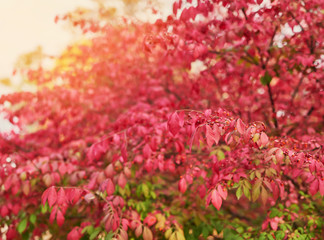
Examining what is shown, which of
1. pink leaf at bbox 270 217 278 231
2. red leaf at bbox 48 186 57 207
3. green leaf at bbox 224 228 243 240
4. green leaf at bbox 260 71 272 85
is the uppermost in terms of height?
green leaf at bbox 260 71 272 85

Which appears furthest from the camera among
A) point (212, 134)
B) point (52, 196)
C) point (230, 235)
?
point (230, 235)

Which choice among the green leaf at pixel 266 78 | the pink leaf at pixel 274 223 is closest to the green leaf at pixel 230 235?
the pink leaf at pixel 274 223

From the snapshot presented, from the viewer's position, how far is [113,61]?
5168 mm

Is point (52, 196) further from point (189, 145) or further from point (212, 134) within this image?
point (189, 145)

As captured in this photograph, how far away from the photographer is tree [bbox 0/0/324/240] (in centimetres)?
215

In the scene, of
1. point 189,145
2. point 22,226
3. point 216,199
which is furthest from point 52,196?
point 22,226

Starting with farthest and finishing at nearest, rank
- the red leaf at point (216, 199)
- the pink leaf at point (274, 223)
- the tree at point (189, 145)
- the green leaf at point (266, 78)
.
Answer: the green leaf at point (266, 78) → the pink leaf at point (274, 223) → the tree at point (189, 145) → the red leaf at point (216, 199)

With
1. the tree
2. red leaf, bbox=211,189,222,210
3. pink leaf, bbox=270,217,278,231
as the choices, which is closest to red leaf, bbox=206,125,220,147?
the tree

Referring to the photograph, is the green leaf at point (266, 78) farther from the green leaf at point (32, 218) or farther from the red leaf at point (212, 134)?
the green leaf at point (32, 218)

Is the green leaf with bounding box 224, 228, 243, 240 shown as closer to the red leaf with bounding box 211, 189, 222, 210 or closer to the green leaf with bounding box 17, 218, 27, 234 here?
the red leaf with bounding box 211, 189, 222, 210

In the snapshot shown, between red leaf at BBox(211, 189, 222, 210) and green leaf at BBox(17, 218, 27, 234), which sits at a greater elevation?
red leaf at BBox(211, 189, 222, 210)

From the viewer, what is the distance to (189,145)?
2.89m

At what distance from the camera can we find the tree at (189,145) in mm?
2150

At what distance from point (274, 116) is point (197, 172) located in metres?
1.27
